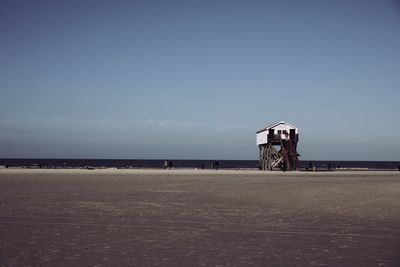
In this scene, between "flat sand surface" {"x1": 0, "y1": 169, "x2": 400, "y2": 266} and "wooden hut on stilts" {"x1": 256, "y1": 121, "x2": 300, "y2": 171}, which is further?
"wooden hut on stilts" {"x1": 256, "y1": 121, "x2": 300, "y2": 171}

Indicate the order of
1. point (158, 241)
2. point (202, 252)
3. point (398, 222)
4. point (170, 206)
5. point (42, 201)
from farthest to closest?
point (42, 201) → point (170, 206) → point (398, 222) → point (158, 241) → point (202, 252)

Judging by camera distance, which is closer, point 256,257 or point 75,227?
point 256,257

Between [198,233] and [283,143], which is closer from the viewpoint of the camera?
[198,233]

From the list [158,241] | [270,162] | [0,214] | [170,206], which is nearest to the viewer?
[158,241]

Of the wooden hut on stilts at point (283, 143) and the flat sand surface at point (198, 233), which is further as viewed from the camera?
the wooden hut on stilts at point (283, 143)

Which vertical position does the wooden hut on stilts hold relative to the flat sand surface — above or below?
above

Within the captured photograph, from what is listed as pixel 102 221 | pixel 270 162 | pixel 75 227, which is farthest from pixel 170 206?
pixel 270 162

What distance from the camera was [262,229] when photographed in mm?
11008

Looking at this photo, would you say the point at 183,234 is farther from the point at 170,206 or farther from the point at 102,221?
the point at 170,206

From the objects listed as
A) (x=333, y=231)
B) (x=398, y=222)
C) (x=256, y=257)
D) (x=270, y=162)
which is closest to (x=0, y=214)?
(x=256, y=257)

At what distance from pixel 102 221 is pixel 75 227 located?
1.22 m

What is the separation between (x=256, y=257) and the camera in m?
7.95

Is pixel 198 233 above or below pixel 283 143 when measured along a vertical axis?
below

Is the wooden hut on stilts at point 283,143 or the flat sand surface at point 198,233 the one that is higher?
the wooden hut on stilts at point 283,143
